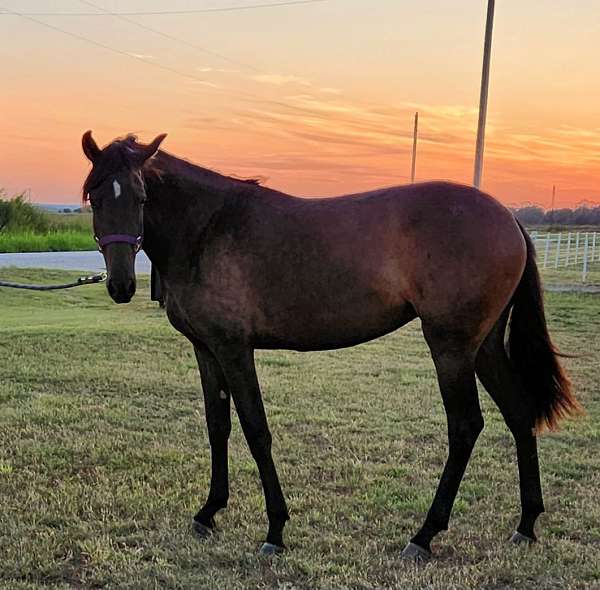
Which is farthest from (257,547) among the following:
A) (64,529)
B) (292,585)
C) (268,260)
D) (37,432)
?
(37,432)

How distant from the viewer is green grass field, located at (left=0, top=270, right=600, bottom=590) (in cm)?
323

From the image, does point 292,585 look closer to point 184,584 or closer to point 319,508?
point 184,584

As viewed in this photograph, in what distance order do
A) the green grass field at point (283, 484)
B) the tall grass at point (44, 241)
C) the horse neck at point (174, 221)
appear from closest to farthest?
1. the green grass field at point (283, 484)
2. the horse neck at point (174, 221)
3. the tall grass at point (44, 241)

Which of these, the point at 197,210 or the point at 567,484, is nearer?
the point at 197,210

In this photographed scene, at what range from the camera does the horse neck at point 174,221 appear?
3.49 metres

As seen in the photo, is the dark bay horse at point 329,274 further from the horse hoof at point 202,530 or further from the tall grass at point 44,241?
the tall grass at point 44,241

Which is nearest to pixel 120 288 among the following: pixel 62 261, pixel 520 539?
pixel 520 539

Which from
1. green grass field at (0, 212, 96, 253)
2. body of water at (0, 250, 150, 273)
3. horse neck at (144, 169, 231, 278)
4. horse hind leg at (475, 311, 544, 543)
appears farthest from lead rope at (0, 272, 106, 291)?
green grass field at (0, 212, 96, 253)

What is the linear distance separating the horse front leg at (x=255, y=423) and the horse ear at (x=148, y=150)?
0.99 metres

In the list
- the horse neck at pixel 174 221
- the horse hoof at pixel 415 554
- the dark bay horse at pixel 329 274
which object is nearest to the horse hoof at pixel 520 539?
the dark bay horse at pixel 329 274

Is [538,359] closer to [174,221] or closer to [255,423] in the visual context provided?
[255,423]

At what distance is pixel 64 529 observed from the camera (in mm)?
3646

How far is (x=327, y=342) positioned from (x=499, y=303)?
2.84 ft

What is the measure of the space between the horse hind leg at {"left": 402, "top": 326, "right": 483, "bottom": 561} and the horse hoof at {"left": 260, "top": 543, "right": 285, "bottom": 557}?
0.59 m
